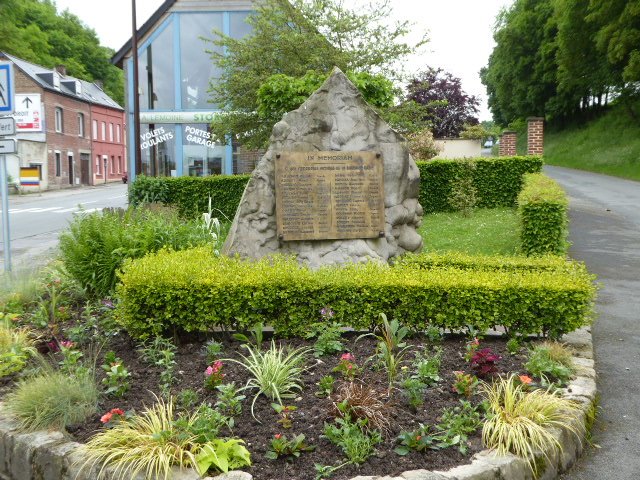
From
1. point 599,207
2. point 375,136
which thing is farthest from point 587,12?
point 375,136

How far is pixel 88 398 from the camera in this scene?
466 centimetres

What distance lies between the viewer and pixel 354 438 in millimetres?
3998

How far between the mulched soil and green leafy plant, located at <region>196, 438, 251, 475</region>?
0.09m

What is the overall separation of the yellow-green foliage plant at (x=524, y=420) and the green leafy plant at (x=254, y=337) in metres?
1.94

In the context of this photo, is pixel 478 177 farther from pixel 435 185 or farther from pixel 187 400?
pixel 187 400

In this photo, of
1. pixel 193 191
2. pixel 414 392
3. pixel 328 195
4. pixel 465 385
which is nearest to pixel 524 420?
pixel 465 385

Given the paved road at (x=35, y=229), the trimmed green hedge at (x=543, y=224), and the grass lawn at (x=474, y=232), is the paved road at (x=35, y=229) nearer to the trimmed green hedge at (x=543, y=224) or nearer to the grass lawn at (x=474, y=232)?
the grass lawn at (x=474, y=232)

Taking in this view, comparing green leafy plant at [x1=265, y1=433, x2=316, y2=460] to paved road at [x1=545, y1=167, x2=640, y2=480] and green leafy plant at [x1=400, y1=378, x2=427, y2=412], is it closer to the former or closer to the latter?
green leafy plant at [x1=400, y1=378, x2=427, y2=412]

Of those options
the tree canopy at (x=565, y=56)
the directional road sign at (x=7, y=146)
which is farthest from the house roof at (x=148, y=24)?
the tree canopy at (x=565, y=56)

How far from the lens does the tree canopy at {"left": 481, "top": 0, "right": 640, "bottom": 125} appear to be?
3544 centimetres

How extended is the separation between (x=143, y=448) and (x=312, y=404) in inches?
49.4

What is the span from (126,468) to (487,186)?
16.6m

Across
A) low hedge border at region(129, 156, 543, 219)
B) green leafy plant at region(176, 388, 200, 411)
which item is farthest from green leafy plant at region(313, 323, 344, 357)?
low hedge border at region(129, 156, 543, 219)

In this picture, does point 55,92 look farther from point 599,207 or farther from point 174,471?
point 174,471
